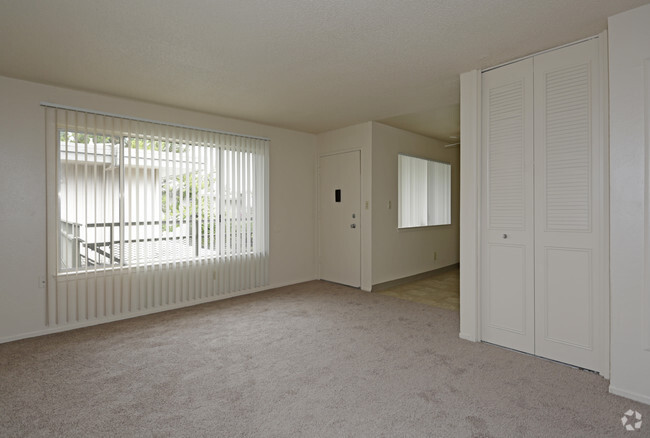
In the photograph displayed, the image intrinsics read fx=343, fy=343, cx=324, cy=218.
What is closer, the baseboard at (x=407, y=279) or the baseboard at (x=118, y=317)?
the baseboard at (x=118, y=317)

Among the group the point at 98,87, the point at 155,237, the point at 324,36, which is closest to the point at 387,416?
the point at 324,36

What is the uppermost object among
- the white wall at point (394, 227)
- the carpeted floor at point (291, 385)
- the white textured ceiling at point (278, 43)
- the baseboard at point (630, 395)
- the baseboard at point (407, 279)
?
the white textured ceiling at point (278, 43)

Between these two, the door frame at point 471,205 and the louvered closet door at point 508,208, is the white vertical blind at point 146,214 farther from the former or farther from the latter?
the louvered closet door at point 508,208

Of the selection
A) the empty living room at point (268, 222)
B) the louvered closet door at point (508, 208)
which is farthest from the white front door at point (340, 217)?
the louvered closet door at point (508, 208)

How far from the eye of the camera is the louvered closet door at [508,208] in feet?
9.86

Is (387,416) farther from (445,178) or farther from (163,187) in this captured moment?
(445,178)

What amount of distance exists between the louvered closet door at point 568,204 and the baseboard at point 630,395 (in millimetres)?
331

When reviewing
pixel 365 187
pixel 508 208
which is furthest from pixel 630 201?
pixel 365 187

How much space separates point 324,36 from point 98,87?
8.67ft

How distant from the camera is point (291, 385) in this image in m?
2.48

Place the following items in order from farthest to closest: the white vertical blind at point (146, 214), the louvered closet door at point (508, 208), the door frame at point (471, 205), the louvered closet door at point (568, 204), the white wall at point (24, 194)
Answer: the white vertical blind at point (146, 214) < the white wall at point (24, 194) < the door frame at point (471, 205) < the louvered closet door at point (508, 208) < the louvered closet door at point (568, 204)

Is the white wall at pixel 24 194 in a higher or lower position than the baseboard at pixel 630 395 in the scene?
higher

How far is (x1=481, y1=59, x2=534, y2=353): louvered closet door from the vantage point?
3006 mm

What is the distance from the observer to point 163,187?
429 centimetres
